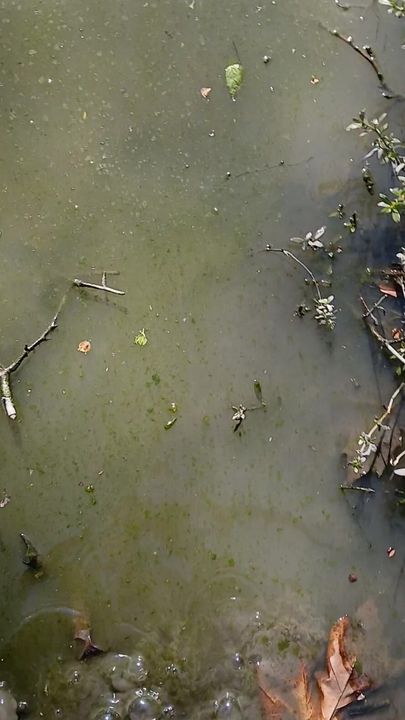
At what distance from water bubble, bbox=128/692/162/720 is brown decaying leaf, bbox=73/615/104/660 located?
24 cm

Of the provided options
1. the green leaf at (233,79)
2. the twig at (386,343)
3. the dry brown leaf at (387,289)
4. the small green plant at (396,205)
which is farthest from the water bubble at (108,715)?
the green leaf at (233,79)

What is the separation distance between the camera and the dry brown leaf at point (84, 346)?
3061mm

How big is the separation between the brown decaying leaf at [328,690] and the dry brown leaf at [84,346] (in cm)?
146

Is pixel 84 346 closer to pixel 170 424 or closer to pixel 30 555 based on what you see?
pixel 170 424

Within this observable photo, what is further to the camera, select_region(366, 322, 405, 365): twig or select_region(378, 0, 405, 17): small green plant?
select_region(366, 322, 405, 365): twig

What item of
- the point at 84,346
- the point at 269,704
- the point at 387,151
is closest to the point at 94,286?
the point at 84,346

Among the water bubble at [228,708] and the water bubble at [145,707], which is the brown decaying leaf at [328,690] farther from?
the water bubble at [145,707]

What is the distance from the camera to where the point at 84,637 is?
3008 mm

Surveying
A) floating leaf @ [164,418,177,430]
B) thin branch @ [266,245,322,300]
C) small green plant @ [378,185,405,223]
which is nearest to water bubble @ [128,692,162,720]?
floating leaf @ [164,418,177,430]

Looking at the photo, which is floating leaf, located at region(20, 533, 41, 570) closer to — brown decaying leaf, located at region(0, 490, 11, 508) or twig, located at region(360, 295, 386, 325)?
brown decaying leaf, located at region(0, 490, 11, 508)

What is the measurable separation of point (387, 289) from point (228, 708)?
1.80 m

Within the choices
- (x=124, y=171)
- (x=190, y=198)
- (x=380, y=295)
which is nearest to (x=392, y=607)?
(x=380, y=295)

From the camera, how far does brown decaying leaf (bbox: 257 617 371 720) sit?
3.04m

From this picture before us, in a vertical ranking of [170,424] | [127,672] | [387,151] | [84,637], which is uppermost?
[387,151]
